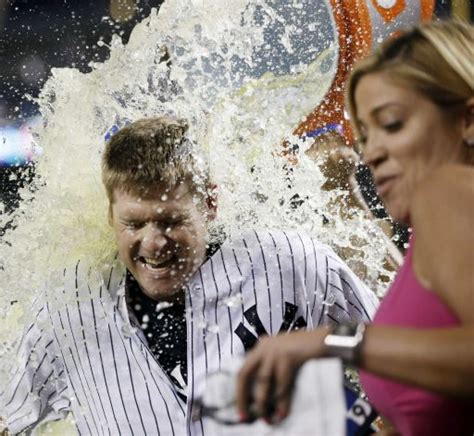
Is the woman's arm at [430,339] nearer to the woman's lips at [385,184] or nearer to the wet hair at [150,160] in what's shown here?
the woman's lips at [385,184]

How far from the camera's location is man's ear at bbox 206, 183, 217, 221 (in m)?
2.14

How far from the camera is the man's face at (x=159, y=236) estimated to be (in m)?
2.00

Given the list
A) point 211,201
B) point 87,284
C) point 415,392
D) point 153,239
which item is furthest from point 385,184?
point 87,284

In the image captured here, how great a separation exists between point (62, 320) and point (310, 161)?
3.87 ft

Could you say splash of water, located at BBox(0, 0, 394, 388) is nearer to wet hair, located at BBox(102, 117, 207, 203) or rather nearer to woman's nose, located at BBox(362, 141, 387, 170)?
wet hair, located at BBox(102, 117, 207, 203)

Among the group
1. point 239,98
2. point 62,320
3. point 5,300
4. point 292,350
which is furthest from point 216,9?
point 292,350

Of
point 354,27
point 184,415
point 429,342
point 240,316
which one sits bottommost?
point 184,415

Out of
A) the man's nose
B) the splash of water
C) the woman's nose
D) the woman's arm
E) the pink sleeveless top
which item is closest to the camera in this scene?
the woman's arm

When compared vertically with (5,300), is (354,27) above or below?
above

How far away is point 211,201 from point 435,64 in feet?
3.57

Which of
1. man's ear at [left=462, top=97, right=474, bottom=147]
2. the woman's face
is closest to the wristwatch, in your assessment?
the woman's face

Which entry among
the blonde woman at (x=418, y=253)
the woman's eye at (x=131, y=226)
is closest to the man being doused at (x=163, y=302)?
the woman's eye at (x=131, y=226)

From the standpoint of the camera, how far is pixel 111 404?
210 cm

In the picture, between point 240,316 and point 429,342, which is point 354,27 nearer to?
point 240,316
